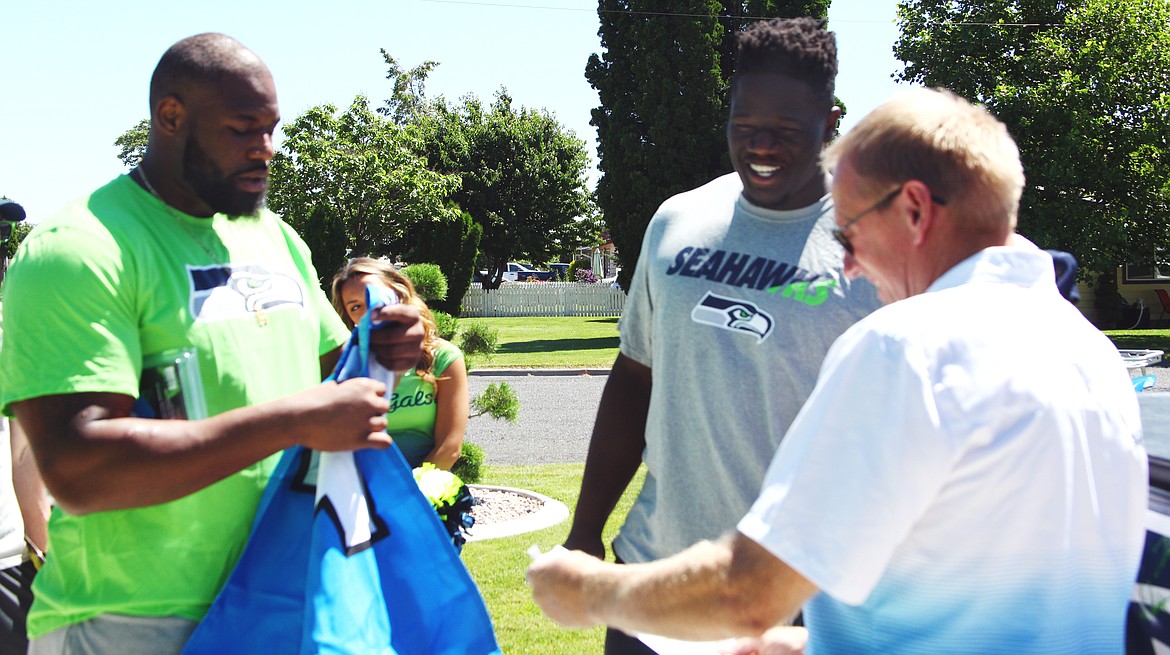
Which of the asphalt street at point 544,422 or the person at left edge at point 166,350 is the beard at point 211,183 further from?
the asphalt street at point 544,422

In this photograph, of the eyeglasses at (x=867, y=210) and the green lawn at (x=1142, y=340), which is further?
the green lawn at (x=1142, y=340)

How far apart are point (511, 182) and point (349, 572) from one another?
42216 millimetres

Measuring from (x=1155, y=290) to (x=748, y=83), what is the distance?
1267 inches

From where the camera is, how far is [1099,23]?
23.0 m

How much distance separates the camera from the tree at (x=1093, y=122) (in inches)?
880

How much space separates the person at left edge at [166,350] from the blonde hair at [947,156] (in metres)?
1.09

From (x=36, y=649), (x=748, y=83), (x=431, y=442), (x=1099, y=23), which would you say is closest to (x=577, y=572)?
(x=36, y=649)

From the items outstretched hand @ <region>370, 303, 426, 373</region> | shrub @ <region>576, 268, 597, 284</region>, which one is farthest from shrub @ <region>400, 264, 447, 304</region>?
shrub @ <region>576, 268, 597, 284</region>

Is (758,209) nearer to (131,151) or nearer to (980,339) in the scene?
(980,339)

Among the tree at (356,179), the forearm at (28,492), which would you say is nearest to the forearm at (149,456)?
the forearm at (28,492)

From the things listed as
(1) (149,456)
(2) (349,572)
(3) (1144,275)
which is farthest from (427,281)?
(3) (1144,275)

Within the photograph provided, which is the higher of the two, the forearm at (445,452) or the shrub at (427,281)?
the shrub at (427,281)

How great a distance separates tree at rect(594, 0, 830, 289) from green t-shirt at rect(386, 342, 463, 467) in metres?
→ 21.6

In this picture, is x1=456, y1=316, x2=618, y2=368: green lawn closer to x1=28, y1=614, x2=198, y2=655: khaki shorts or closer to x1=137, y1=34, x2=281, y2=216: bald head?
x1=137, y1=34, x2=281, y2=216: bald head
